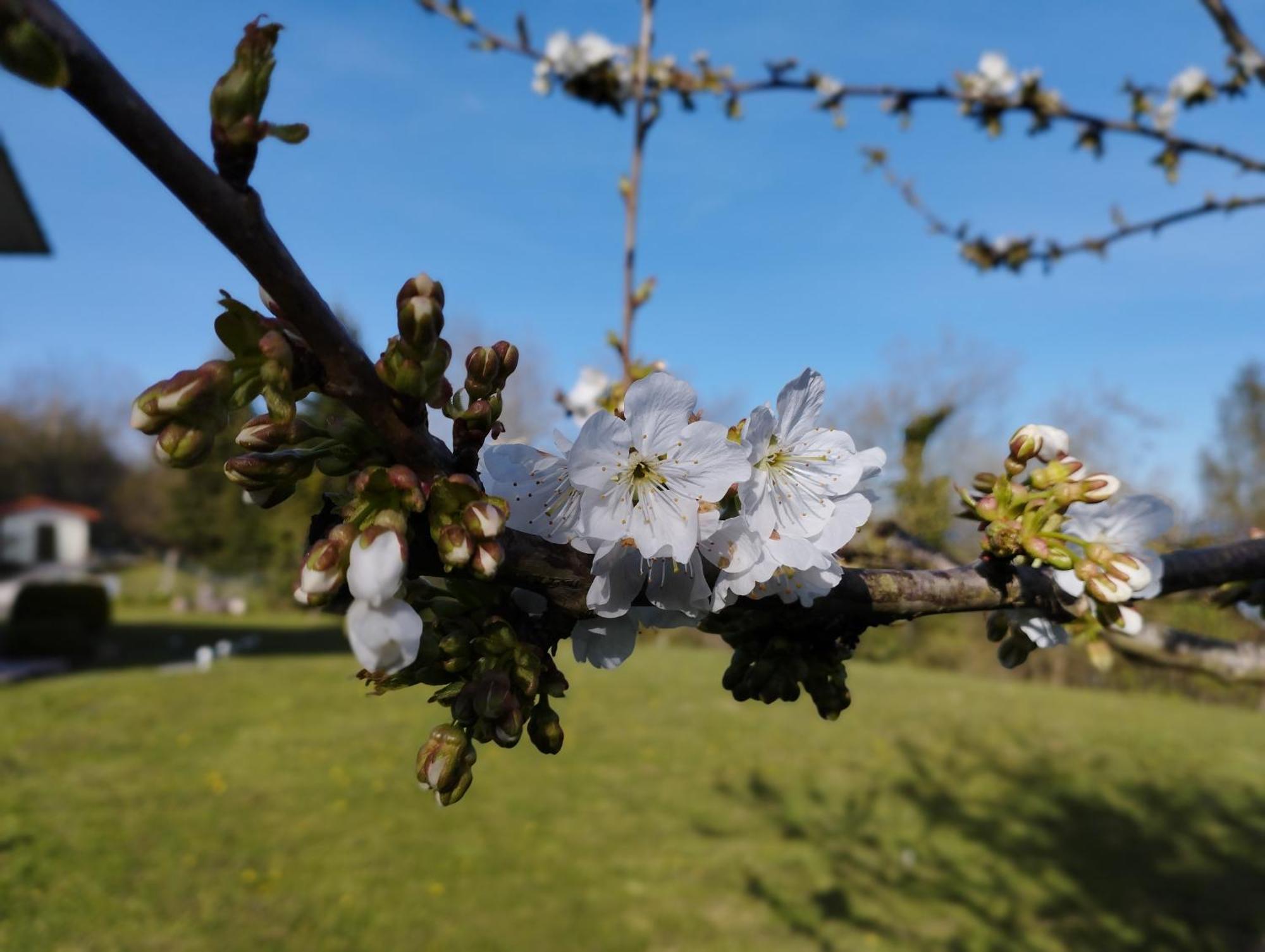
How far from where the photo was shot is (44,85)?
1.54 feet

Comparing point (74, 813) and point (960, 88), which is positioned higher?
point (960, 88)

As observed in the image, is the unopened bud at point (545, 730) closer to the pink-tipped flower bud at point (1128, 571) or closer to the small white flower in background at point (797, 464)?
the small white flower in background at point (797, 464)

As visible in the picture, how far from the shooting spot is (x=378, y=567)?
69cm

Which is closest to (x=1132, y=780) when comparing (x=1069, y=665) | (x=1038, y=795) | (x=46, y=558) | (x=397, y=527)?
(x=1038, y=795)

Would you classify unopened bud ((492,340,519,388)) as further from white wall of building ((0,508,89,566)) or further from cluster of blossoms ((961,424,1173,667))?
white wall of building ((0,508,89,566))

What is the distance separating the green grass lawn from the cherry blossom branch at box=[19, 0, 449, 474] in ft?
18.5

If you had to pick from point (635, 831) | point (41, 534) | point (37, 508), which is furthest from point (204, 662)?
point (37, 508)

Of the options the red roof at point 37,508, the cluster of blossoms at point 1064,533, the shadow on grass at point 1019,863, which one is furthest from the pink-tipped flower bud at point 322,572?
the red roof at point 37,508

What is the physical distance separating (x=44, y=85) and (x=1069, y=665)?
16066 millimetres

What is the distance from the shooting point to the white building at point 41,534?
36031mm

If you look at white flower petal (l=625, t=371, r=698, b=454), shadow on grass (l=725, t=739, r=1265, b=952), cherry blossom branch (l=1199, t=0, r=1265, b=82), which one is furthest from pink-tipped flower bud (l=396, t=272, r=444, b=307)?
shadow on grass (l=725, t=739, r=1265, b=952)

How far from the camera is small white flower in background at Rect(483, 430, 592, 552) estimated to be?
85cm

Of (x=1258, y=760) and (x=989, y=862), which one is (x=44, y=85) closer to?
(x=989, y=862)

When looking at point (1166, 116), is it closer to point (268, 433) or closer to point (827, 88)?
point (827, 88)
